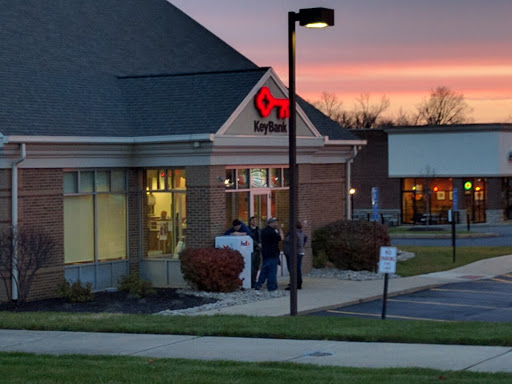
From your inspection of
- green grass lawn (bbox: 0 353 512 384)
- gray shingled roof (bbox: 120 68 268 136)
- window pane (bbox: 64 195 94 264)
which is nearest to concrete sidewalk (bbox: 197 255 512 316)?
gray shingled roof (bbox: 120 68 268 136)

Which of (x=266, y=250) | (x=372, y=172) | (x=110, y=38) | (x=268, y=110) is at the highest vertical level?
(x=110, y=38)

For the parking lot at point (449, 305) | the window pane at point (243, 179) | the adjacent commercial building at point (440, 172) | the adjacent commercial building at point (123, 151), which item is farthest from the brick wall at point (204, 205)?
the adjacent commercial building at point (440, 172)

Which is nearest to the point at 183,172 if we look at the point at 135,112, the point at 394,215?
the point at 135,112

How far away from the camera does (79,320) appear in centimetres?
1678

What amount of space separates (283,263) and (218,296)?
16.2 ft

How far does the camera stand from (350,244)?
27.7 m

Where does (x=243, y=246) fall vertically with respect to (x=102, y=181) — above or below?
below

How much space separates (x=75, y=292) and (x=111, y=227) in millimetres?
2926

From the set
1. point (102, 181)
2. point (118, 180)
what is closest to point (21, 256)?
point (102, 181)

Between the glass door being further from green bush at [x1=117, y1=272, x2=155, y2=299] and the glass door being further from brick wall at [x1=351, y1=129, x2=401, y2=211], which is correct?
brick wall at [x1=351, y1=129, x2=401, y2=211]

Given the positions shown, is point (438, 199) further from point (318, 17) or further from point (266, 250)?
point (318, 17)

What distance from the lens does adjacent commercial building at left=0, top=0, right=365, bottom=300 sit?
22438 millimetres

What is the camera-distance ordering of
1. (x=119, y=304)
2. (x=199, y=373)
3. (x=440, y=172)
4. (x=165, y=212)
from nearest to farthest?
(x=199, y=373) → (x=119, y=304) → (x=165, y=212) → (x=440, y=172)

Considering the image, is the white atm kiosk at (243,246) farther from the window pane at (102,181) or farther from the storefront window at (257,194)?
the window pane at (102,181)
